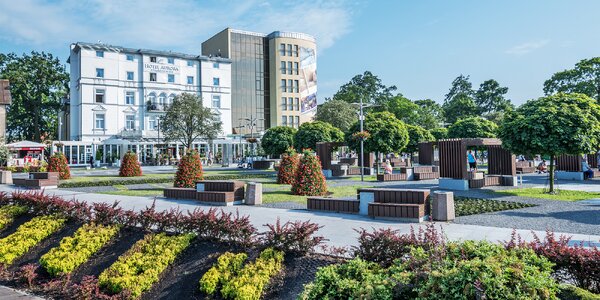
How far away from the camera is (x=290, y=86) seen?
74.6 m

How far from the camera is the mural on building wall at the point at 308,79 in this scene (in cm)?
7581

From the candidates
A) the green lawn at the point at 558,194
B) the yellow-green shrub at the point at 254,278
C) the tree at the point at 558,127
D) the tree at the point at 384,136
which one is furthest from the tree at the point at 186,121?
the yellow-green shrub at the point at 254,278

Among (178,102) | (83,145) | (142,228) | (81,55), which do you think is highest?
(81,55)

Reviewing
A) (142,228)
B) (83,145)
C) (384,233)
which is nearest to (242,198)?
(142,228)

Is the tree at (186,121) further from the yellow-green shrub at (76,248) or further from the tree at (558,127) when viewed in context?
the yellow-green shrub at (76,248)

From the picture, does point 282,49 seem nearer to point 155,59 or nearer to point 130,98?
point 155,59

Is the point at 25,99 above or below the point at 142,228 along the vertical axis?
above

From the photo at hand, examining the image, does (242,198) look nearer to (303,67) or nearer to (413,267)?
(413,267)

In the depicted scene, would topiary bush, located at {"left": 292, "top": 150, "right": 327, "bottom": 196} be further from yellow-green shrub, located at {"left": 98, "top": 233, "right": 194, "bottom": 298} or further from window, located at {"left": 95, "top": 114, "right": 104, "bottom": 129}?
window, located at {"left": 95, "top": 114, "right": 104, "bottom": 129}

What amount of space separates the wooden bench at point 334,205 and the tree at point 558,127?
8.24 metres

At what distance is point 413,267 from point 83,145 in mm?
55140

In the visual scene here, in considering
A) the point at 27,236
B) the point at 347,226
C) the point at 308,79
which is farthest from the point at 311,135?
the point at 308,79

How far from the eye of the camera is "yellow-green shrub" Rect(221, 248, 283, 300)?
19.0 ft

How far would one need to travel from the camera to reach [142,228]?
8805 millimetres
